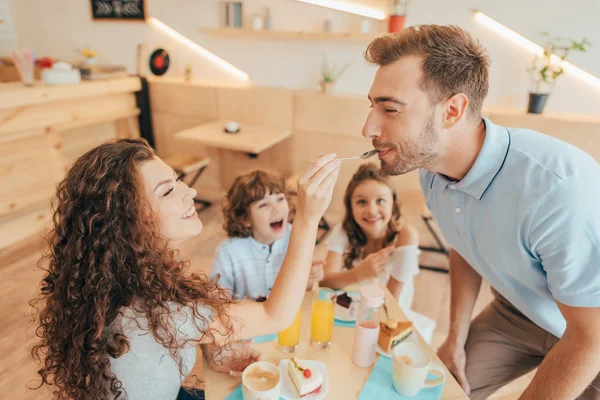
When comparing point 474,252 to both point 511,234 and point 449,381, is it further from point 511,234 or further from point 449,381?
point 449,381

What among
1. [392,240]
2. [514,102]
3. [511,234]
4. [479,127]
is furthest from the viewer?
[514,102]

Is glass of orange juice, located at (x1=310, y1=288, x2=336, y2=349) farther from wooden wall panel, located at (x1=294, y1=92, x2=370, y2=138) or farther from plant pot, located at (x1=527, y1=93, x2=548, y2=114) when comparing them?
plant pot, located at (x1=527, y1=93, x2=548, y2=114)

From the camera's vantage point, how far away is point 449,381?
3.71 feet

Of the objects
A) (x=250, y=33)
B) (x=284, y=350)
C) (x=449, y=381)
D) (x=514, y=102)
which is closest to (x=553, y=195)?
(x=449, y=381)

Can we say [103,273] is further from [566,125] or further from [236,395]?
[566,125]

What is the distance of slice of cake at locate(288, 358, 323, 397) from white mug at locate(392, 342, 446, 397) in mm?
199

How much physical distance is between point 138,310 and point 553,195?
1.09 meters

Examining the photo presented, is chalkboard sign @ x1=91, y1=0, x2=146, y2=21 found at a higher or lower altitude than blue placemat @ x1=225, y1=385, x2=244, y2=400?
higher

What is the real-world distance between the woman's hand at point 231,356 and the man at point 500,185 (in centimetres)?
71

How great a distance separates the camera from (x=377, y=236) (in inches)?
76.0

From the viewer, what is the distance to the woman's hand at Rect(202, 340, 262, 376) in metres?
1.15

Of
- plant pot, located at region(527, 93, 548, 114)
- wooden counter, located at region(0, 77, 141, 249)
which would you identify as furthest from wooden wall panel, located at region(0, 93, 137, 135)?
plant pot, located at region(527, 93, 548, 114)

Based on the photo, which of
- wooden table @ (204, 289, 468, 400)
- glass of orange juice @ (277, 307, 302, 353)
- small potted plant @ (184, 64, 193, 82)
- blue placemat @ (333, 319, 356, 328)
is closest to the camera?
wooden table @ (204, 289, 468, 400)

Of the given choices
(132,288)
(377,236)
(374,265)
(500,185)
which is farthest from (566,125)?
(132,288)
